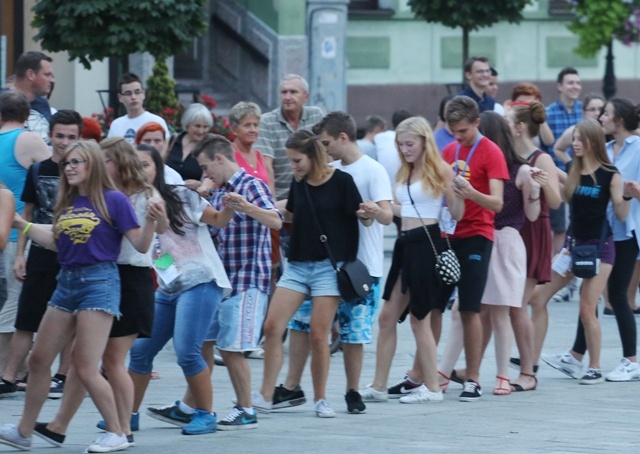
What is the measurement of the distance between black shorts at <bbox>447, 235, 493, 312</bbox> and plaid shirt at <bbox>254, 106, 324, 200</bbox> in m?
2.36

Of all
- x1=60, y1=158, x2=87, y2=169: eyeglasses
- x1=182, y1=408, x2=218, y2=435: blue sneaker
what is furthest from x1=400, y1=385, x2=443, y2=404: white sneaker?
x1=60, y1=158, x2=87, y2=169: eyeglasses

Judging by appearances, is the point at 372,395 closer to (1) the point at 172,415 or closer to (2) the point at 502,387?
(2) the point at 502,387

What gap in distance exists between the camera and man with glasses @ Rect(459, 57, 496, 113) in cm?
1391

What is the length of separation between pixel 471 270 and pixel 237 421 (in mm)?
2003

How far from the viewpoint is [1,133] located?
10227mm

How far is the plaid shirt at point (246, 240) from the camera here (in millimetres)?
8922

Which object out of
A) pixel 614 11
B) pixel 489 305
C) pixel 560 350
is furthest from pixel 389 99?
pixel 489 305

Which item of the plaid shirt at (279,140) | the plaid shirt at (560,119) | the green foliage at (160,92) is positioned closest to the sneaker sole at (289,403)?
the plaid shirt at (279,140)

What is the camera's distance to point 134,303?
8188mm

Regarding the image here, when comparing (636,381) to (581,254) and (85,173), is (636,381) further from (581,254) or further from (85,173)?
(85,173)

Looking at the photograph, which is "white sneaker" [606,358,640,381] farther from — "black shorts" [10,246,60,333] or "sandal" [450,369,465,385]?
"black shorts" [10,246,60,333]

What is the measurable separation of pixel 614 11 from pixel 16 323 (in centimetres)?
2035

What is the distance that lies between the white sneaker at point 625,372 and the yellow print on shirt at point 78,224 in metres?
4.46

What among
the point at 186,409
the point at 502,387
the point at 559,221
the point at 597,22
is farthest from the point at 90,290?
the point at 597,22
